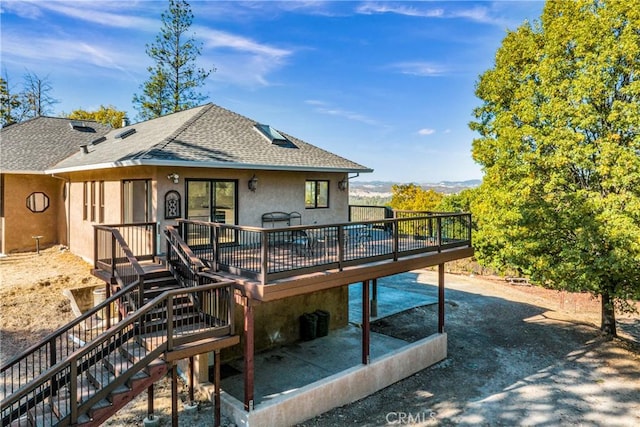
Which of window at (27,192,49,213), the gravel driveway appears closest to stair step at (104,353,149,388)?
the gravel driveway

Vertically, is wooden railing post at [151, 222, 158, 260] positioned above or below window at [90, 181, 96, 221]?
below

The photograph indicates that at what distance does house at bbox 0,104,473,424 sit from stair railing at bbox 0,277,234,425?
17 cm

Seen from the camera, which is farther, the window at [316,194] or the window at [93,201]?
the window at [93,201]

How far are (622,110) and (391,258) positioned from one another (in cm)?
731

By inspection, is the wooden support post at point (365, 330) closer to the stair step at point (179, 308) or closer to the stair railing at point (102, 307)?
the stair step at point (179, 308)

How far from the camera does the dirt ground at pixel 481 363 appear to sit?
26.5 ft

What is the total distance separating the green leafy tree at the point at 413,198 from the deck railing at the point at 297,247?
2619 cm

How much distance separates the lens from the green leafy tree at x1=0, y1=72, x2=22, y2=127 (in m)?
32.2

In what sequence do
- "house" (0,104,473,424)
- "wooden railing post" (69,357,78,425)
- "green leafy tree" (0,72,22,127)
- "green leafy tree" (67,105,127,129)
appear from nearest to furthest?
"wooden railing post" (69,357,78,425), "house" (0,104,473,424), "green leafy tree" (0,72,22,127), "green leafy tree" (67,105,127,129)

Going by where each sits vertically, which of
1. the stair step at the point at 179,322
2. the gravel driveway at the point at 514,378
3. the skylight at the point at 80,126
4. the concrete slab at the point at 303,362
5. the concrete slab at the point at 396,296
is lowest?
the gravel driveway at the point at 514,378

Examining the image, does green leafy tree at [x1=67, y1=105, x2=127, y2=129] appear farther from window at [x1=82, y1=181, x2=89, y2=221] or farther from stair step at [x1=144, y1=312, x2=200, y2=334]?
stair step at [x1=144, y1=312, x2=200, y2=334]

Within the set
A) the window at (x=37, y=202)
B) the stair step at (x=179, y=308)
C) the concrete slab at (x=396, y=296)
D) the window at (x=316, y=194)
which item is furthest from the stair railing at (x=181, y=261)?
the window at (x=37, y=202)

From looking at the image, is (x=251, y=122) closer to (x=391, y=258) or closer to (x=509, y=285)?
(x=391, y=258)

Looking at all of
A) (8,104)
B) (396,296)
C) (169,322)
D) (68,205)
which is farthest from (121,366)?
(8,104)
